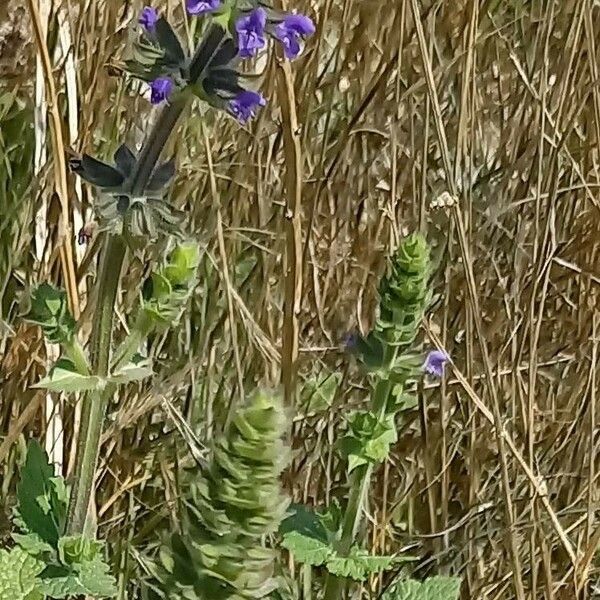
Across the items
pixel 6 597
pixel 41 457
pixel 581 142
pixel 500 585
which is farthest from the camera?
pixel 581 142

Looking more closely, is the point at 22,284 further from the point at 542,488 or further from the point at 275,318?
the point at 542,488

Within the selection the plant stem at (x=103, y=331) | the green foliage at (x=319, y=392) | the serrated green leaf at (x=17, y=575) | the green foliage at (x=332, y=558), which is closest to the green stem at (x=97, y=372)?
the plant stem at (x=103, y=331)

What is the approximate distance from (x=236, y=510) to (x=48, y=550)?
1.15 feet

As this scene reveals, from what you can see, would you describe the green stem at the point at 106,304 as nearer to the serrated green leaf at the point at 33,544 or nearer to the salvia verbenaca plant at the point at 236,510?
the serrated green leaf at the point at 33,544

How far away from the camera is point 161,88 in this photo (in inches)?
31.0

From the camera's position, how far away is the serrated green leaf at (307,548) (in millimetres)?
956

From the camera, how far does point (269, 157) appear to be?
Result: 1352 mm

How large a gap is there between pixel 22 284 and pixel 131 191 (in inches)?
21.4

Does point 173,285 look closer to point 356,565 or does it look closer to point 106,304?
point 106,304

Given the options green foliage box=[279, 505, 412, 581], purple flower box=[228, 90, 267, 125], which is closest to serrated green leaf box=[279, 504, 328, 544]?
green foliage box=[279, 505, 412, 581]

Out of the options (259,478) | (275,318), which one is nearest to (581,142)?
(275,318)

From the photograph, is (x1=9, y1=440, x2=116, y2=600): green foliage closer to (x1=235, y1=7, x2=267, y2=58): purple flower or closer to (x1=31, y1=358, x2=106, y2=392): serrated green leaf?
(x1=31, y1=358, x2=106, y2=392): serrated green leaf

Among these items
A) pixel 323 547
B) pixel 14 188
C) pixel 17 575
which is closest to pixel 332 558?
pixel 323 547

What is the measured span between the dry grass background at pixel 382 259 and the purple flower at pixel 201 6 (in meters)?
0.43
